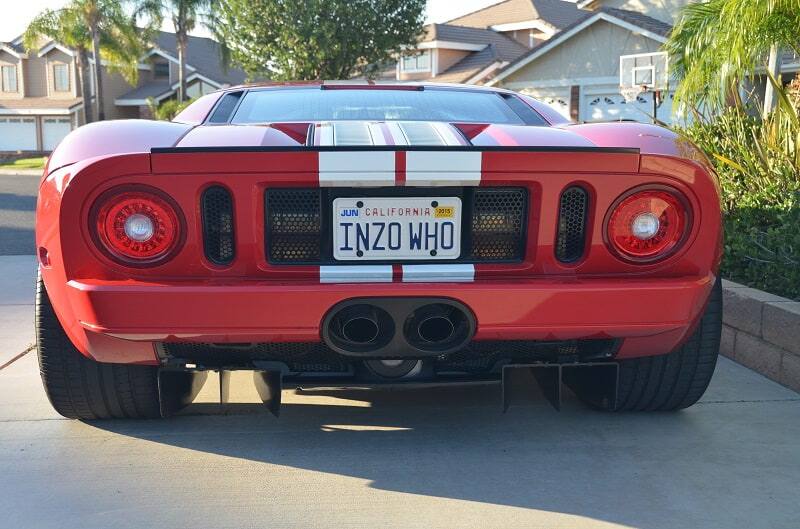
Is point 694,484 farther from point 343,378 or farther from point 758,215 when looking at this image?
point 758,215

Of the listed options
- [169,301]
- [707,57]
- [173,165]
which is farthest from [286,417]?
[707,57]

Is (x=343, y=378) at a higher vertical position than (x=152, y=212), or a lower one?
lower

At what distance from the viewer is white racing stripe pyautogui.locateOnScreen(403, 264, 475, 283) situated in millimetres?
2568

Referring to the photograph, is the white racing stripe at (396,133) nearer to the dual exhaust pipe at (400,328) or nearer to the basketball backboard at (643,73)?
the dual exhaust pipe at (400,328)

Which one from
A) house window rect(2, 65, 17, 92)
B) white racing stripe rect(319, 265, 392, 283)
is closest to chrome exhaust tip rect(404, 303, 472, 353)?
white racing stripe rect(319, 265, 392, 283)

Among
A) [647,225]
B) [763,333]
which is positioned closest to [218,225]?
[647,225]

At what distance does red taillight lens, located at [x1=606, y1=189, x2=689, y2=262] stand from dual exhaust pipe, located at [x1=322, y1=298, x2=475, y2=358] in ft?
1.72

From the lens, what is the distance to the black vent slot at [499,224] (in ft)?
8.74

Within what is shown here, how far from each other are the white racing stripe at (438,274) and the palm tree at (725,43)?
4314 mm

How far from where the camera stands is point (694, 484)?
2725 mm

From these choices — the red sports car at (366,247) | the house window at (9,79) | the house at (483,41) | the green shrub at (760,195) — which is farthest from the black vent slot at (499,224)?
the house window at (9,79)

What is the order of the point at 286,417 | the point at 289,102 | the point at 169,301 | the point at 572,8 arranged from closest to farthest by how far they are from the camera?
the point at 169,301 < the point at 286,417 < the point at 289,102 < the point at 572,8

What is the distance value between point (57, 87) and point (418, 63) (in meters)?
22.2

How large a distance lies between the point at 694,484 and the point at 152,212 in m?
1.80
